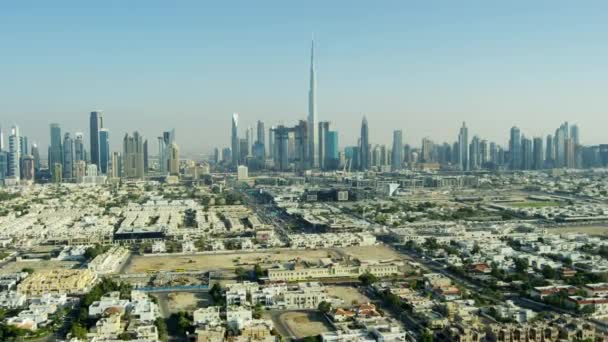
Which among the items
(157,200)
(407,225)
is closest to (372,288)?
(407,225)

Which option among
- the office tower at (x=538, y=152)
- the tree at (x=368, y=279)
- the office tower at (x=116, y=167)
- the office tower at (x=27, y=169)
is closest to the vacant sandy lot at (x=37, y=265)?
the tree at (x=368, y=279)

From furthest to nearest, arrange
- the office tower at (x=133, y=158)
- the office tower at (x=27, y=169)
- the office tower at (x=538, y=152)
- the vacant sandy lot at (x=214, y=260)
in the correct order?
1. the office tower at (x=538, y=152)
2. the office tower at (x=133, y=158)
3. the office tower at (x=27, y=169)
4. the vacant sandy lot at (x=214, y=260)

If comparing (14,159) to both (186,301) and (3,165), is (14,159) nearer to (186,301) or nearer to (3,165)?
(3,165)

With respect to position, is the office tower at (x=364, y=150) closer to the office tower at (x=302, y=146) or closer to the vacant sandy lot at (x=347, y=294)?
the office tower at (x=302, y=146)

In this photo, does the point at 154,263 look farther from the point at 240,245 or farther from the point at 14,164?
the point at 14,164

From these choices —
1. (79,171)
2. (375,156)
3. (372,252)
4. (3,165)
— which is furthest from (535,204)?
(3,165)

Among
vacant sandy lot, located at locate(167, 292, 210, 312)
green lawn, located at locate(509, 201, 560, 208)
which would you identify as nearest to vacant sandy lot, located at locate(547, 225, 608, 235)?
green lawn, located at locate(509, 201, 560, 208)
